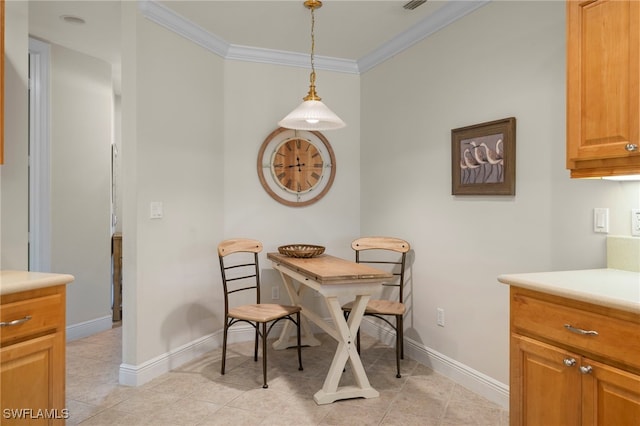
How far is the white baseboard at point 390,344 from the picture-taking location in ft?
8.78

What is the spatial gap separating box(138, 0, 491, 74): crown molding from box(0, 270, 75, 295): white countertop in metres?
1.96

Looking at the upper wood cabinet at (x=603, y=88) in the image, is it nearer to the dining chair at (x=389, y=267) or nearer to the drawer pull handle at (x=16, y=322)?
the dining chair at (x=389, y=267)

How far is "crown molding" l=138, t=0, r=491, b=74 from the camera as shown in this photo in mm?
2924

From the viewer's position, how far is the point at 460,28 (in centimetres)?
292

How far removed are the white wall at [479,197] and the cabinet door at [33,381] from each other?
2409 mm

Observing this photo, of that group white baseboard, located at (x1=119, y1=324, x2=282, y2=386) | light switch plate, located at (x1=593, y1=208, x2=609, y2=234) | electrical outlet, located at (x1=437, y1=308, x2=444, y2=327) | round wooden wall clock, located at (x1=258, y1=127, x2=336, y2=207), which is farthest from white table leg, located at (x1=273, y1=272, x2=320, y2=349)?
light switch plate, located at (x1=593, y1=208, x2=609, y2=234)

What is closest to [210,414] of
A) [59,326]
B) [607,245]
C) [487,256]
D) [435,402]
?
[59,326]

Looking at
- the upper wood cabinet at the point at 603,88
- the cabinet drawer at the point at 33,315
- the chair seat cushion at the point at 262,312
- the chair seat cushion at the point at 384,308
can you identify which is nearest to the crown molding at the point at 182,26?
the cabinet drawer at the point at 33,315

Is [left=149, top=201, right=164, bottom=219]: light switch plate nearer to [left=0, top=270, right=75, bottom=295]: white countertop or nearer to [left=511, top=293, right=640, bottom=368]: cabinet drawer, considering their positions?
[left=0, top=270, right=75, bottom=295]: white countertop

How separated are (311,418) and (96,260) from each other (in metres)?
2.87

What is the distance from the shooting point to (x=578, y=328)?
1.54 m

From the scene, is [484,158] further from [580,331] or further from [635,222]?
[580,331]

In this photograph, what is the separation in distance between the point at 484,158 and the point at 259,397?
2.14 metres

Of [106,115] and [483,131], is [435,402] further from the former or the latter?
[106,115]
